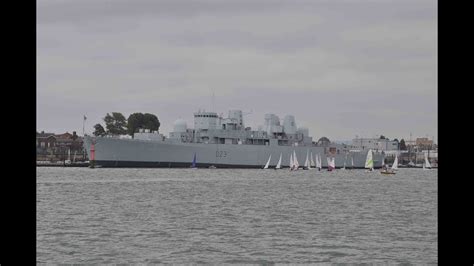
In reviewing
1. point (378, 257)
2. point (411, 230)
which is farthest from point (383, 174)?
point (378, 257)

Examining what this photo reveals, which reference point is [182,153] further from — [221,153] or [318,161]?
[318,161]

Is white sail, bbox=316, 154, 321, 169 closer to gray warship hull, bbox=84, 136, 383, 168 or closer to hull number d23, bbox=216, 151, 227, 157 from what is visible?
gray warship hull, bbox=84, 136, 383, 168

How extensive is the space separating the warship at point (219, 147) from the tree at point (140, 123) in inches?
1132

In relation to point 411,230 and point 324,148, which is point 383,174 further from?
point 411,230

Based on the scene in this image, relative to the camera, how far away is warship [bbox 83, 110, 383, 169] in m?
130

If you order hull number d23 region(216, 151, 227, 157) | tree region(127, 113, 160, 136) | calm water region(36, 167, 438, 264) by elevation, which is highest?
tree region(127, 113, 160, 136)

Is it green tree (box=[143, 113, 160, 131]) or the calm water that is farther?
green tree (box=[143, 113, 160, 131])

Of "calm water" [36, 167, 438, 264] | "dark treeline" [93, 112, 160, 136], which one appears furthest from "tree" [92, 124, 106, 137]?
"calm water" [36, 167, 438, 264]

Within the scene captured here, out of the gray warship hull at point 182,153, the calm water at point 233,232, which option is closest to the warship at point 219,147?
the gray warship hull at point 182,153

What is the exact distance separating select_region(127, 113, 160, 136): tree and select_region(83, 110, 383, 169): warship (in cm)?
2876

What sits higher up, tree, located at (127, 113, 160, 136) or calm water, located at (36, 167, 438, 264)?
tree, located at (127, 113, 160, 136)

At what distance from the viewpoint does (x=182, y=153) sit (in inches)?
5418

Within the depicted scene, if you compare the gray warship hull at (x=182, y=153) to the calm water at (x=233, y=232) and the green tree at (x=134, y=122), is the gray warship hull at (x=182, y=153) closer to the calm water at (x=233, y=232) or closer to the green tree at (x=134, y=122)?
the green tree at (x=134, y=122)
